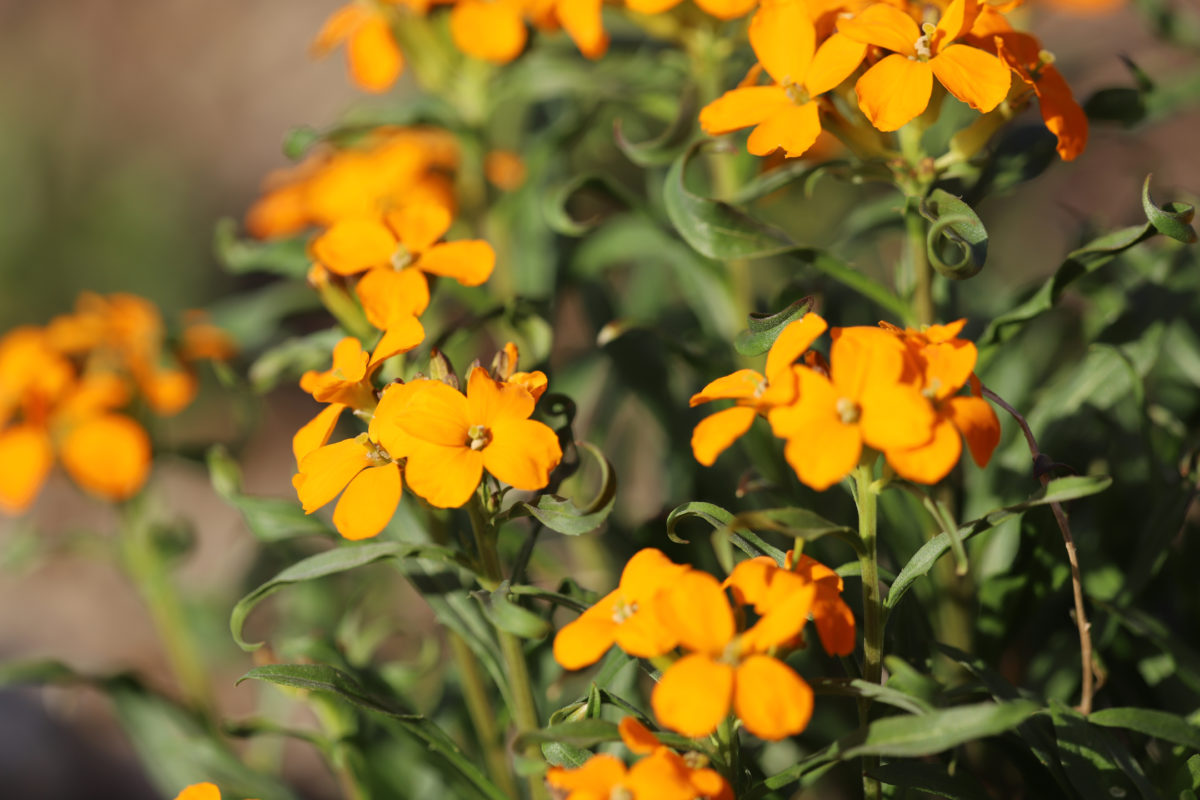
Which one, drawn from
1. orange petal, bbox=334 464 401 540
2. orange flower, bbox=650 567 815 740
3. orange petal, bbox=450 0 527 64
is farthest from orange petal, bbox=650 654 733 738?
orange petal, bbox=450 0 527 64

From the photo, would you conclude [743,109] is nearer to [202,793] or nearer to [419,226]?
[419,226]

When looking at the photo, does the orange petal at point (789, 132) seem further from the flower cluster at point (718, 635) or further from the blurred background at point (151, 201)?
the blurred background at point (151, 201)

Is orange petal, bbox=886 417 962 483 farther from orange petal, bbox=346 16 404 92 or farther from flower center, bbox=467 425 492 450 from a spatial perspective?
orange petal, bbox=346 16 404 92

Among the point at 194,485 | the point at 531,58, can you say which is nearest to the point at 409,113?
the point at 531,58

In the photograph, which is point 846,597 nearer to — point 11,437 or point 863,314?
point 863,314

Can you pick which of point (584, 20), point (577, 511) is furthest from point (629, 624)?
point (584, 20)

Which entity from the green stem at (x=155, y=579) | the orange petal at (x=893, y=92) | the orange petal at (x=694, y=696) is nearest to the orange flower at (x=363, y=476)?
the orange petal at (x=694, y=696)
